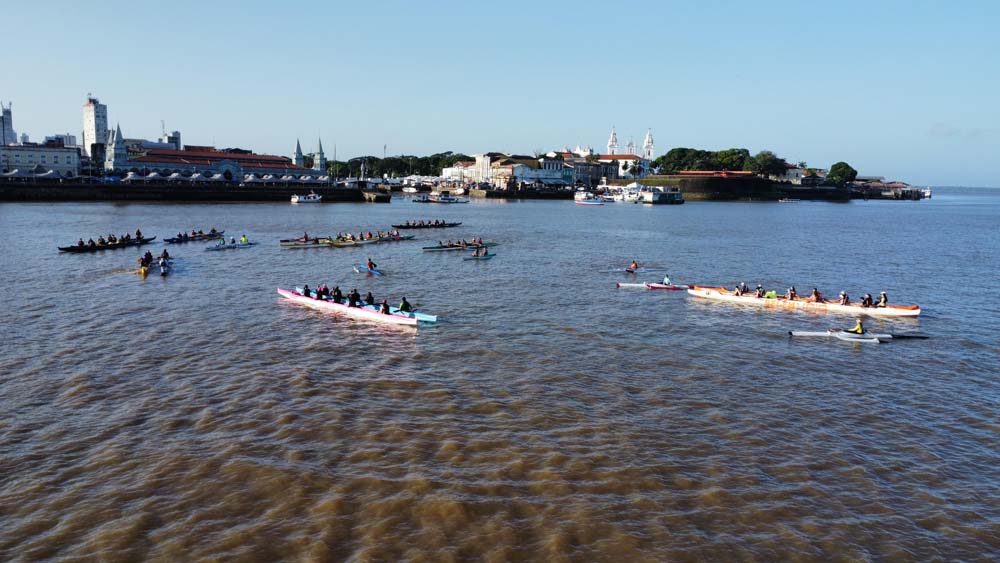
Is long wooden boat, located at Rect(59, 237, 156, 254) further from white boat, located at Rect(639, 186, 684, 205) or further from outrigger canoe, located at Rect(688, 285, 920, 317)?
white boat, located at Rect(639, 186, 684, 205)

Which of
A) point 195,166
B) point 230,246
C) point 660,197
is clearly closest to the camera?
point 230,246

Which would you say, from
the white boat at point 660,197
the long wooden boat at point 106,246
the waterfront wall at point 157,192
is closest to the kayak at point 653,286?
the long wooden boat at point 106,246

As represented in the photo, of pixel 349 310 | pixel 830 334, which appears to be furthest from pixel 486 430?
pixel 830 334

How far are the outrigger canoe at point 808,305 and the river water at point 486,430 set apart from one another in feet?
3.76

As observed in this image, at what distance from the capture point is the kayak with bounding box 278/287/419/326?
Answer: 28.5m

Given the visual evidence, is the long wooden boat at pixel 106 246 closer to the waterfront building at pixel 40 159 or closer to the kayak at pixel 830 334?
the kayak at pixel 830 334

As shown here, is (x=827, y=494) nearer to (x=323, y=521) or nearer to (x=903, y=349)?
(x=323, y=521)

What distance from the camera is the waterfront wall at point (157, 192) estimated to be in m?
108

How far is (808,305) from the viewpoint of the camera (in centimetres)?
3416

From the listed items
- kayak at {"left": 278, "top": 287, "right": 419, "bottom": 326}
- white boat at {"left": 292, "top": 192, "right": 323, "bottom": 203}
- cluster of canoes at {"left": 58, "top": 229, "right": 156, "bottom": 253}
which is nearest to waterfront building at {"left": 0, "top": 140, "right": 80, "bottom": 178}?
white boat at {"left": 292, "top": 192, "right": 323, "bottom": 203}

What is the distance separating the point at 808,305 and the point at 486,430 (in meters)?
23.7

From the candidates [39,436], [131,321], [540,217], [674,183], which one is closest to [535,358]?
[39,436]

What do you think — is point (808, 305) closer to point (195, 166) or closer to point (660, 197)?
point (660, 197)

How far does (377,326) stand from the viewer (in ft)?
93.8
